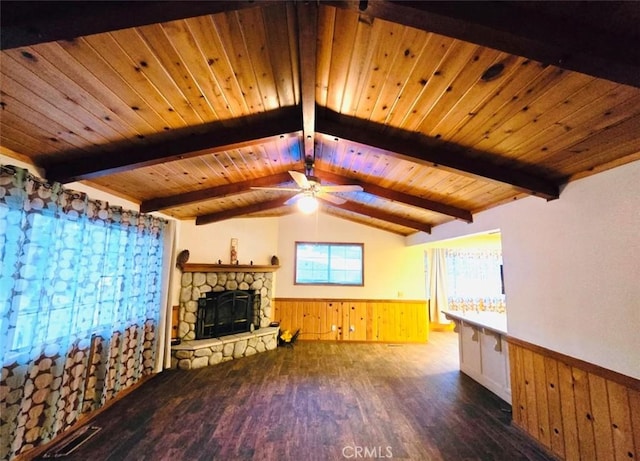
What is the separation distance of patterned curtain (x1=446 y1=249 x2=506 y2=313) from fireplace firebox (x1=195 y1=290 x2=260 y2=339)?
15.6 feet

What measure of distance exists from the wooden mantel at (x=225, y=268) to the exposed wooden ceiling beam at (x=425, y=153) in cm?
337

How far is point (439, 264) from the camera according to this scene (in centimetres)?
695

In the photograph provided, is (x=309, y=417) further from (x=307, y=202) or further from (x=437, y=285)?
(x=437, y=285)

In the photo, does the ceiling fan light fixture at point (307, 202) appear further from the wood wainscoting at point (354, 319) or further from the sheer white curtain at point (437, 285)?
the sheer white curtain at point (437, 285)

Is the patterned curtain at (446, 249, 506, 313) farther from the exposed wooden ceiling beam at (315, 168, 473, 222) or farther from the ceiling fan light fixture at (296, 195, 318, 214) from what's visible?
the ceiling fan light fixture at (296, 195, 318, 214)

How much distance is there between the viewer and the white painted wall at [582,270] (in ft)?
6.01

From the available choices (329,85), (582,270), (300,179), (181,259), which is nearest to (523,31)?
(329,85)

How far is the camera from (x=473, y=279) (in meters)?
6.88

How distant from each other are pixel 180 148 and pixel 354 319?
4.89 metres

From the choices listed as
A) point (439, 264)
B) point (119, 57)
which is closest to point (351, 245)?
point (439, 264)

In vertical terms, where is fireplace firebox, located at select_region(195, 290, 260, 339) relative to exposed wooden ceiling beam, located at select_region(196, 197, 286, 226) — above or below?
below

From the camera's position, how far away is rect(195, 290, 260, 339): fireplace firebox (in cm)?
471

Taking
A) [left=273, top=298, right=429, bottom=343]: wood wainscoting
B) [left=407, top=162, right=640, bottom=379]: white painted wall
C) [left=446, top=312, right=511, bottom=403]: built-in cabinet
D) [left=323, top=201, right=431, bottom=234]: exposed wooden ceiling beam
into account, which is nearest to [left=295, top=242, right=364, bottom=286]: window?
[left=273, top=298, right=429, bottom=343]: wood wainscoting

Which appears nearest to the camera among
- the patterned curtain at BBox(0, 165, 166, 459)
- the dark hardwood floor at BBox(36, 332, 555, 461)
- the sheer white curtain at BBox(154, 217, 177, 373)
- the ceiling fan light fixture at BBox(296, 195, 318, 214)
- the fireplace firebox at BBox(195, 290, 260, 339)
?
the patterned curtain at BBox(0, 165, 166, 459)
